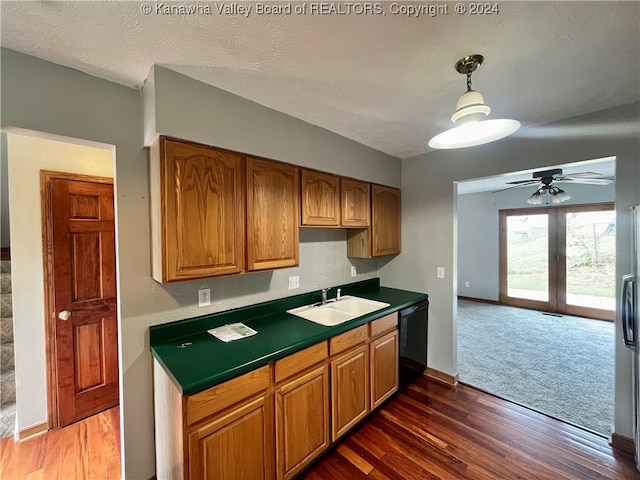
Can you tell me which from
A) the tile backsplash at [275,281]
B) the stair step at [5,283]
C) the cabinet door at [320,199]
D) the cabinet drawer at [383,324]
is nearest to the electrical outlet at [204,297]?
the tile backsplash at [275,281]

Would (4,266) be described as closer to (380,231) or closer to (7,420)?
(7,420)

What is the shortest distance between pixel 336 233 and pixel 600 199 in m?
5.13

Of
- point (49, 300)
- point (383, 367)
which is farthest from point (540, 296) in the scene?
point (49, 300)

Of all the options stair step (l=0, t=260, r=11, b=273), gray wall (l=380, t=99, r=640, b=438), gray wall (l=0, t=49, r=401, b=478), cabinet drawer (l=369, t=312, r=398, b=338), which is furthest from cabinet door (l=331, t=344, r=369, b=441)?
stair step (l=0, t=260, r=11, b=273)

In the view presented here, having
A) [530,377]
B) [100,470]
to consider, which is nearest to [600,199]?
[530,377]

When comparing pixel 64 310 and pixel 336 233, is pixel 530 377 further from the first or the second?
pixel 64 310

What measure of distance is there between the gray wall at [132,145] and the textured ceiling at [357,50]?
0.32 ft

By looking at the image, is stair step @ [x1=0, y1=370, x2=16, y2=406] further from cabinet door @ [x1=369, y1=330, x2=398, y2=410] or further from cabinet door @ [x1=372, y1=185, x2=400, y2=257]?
cabinet door @ [x1=372, y1=185, x2=400, y2=257]

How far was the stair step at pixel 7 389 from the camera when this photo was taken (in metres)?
2.30

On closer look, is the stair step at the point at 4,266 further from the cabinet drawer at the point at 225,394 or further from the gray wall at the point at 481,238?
the gray wall at the point at 481,238

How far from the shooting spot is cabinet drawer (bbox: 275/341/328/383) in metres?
1.50

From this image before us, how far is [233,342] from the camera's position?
1597 millimetres

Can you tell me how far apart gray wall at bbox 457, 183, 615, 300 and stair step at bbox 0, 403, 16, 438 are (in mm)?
7040

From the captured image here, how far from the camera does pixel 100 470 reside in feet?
5.71
